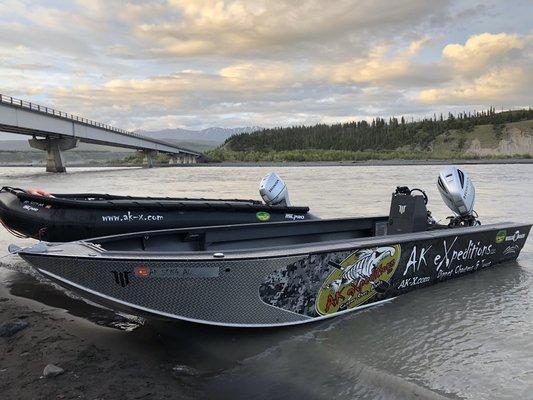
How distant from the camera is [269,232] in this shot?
24.5 ft

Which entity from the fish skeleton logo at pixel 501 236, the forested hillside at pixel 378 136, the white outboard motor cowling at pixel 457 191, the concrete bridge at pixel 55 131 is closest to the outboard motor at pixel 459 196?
the white outboard motor cowling at pixel 457 191

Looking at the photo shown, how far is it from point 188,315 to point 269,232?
2.82 m

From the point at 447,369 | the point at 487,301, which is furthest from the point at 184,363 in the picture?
the point at 487,301

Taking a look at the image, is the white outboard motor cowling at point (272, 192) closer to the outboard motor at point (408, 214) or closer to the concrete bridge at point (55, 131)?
the outboard motor at point (408, 214)

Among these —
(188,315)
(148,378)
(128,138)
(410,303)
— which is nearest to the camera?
(148,378)

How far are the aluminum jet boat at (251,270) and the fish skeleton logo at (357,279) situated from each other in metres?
0.01

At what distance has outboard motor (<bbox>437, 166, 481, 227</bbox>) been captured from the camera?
8.08 m

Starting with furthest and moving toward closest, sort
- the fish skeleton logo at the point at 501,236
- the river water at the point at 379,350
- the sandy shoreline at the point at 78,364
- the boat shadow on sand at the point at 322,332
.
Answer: the fish skeleton logo at the point at 501,236 → the boat shadow on sand at the point at 322,332 → the river water at the point at 379,350 → the sandy shoreline at the point at 78,364

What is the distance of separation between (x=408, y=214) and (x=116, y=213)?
17.3ft

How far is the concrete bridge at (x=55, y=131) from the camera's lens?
40194mm

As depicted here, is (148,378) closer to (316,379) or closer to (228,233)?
(316,379)

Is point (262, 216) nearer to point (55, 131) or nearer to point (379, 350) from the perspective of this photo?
point (379, 350)

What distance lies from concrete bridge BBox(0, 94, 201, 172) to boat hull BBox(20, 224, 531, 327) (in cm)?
3904

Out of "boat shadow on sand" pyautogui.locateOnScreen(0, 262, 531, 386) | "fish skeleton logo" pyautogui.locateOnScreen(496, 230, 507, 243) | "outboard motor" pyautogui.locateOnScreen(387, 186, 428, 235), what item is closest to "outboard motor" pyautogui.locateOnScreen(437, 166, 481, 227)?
"fish skeleton logo" pyautogui.locateOnScreen(496, 230, 507, 243)
